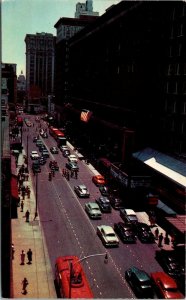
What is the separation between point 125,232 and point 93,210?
7664 mm

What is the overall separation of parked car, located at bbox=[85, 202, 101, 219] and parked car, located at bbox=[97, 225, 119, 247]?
570 centimetres

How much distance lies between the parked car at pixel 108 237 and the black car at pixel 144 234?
112 inches

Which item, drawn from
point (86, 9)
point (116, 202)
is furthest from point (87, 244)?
point (86, 9)

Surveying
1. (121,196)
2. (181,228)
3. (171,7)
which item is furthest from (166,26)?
(181,228)

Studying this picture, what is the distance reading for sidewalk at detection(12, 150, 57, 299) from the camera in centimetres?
2973

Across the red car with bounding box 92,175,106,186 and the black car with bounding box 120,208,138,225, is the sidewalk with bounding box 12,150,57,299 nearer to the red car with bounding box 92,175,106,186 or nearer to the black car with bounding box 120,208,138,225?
the black car with bounding box 120,208,138,225

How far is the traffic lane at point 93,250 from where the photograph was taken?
30391 millimetres

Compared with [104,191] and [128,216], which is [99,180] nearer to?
[104,191]

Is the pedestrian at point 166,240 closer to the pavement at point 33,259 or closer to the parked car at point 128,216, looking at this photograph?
the pavement at point 33,259

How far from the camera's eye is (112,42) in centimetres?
7712

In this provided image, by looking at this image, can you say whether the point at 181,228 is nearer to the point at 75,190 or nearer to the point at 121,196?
the point at 121,196

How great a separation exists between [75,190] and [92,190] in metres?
2.79

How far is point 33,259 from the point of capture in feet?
115

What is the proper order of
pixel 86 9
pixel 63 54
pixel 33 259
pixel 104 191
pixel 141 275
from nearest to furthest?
1. pixel 141 275
2. pixel 33 259
3. pixel 104 191
4. pixel 63 54
5. pixel 86 9
